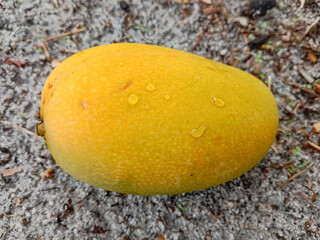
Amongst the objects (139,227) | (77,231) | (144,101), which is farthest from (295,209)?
(77,231)

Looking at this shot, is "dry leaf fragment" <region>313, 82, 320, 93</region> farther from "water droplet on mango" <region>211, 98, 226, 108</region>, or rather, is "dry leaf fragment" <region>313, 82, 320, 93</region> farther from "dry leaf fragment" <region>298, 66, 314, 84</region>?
"water droplet on mango" <region>211, 98, 226, 108</region>

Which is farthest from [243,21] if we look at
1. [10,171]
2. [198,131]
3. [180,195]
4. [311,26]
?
[10,171]

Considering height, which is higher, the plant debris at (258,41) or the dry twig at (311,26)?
the dry twig at (311,26)

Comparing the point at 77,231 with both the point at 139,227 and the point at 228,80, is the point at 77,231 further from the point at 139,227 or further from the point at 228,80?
the point at 228,80

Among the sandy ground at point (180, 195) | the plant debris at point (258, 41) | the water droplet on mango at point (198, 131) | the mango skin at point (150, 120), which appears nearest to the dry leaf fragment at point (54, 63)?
the sandy ground at point (180, 195)

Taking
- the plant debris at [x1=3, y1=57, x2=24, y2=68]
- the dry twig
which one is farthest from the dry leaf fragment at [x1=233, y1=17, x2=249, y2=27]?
the plant debris at [x1=3, y1=57, x2=24, y2=68]

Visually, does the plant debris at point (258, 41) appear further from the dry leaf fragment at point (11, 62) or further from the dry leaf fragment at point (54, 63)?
the dry leaf fragment at point (11, 62)

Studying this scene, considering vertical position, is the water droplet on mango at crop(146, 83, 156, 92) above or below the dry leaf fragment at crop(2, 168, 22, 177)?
above

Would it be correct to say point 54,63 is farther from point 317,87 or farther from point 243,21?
point 317,87
